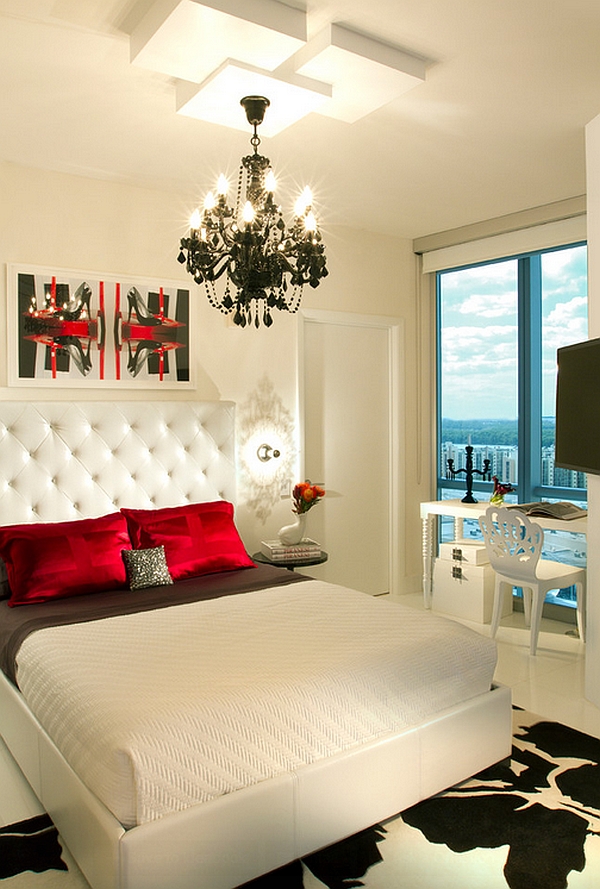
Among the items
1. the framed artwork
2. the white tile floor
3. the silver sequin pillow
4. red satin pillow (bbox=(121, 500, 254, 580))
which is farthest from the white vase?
→ the white tile floor

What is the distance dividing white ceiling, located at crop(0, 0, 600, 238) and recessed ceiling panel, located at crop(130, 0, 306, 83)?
Answer: 0.25ft

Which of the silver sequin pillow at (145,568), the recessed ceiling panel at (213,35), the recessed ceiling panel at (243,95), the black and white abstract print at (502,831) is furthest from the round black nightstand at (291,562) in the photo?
the recessed ceiling panel at (213,35)

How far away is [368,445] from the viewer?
514 cm

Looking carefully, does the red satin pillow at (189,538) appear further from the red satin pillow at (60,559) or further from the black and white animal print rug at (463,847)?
the black and white animal print rug at (463,847)

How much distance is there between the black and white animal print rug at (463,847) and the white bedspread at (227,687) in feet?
1.04

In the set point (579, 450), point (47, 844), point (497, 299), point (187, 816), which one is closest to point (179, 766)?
point (187, 816)

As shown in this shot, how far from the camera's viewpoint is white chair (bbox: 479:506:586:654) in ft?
12.9

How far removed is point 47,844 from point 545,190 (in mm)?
4009

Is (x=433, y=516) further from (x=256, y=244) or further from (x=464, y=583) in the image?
(x=256, y=244)

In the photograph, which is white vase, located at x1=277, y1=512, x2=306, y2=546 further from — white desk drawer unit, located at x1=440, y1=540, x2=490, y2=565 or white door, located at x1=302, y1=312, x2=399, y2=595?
white desk drawer unit, located at x1=440, y1=540, x2=490, y2=565

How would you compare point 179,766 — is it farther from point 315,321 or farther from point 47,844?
point 315,321

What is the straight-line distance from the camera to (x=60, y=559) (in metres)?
3.25

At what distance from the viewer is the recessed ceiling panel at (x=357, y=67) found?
2457 millimetres

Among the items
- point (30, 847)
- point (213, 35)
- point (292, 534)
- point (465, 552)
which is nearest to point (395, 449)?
point (465, 552)
